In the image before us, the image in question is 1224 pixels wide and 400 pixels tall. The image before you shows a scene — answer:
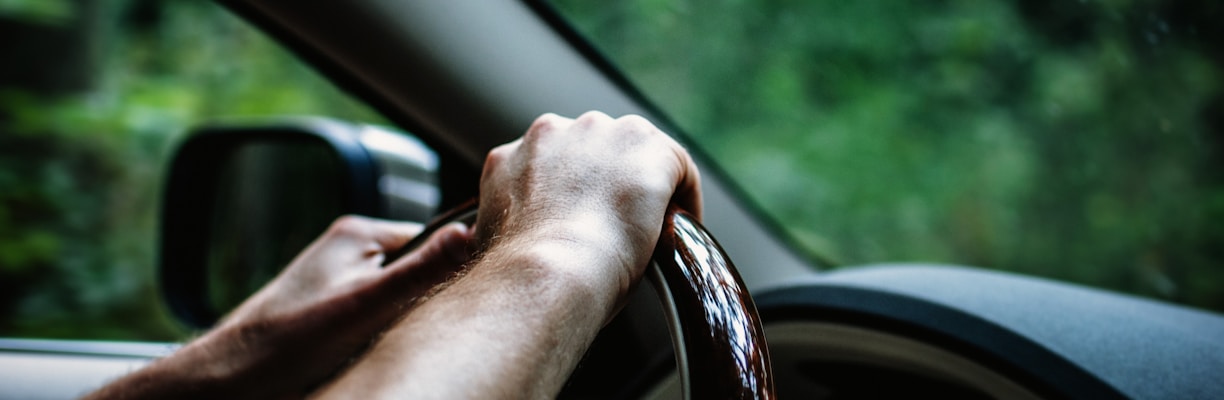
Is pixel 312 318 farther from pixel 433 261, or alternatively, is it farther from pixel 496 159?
pixel 496 159

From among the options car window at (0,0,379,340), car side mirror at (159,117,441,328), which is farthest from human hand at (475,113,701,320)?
car window at (0,0,379,340)

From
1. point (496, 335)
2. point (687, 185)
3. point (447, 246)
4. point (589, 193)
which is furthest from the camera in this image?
point (447, 246)

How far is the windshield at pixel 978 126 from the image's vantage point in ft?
7.86

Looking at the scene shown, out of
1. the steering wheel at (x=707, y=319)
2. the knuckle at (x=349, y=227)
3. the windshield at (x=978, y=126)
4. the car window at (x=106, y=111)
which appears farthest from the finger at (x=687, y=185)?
the car window at (x=106, y=111)

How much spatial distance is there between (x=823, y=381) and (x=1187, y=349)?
579mm

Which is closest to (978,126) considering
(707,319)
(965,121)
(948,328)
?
(965,121)

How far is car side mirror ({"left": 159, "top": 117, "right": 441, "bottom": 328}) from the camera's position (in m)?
2.64

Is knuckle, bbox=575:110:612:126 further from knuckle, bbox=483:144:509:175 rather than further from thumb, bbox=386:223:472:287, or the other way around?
thumb, bbox=386:223:472:287

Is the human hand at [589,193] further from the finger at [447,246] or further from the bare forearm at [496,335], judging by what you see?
the finger at [447,246]

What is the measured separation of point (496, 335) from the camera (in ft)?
3.08

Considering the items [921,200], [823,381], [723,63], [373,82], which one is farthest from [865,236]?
[373,82]

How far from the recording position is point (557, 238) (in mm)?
1054

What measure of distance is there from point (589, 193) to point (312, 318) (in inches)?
32.3

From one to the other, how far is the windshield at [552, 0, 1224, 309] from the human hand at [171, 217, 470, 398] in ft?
2.79
